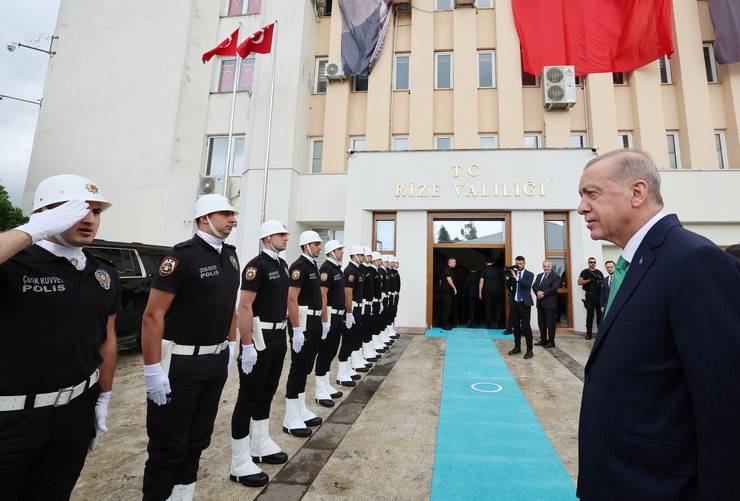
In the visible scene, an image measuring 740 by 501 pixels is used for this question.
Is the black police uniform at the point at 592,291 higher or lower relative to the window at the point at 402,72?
lower

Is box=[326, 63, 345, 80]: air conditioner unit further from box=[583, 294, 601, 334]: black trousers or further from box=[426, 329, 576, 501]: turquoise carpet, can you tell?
box=[426, 329, 576, 501]: turquoise carpet

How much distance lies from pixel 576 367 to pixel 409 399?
12.5ft

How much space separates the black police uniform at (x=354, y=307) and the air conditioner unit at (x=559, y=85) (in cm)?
1004

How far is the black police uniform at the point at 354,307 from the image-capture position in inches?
253

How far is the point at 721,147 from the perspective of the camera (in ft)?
42.3

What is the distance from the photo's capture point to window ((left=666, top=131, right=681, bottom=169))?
12.8 m

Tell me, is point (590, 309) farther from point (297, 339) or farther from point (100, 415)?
point (100, 415)

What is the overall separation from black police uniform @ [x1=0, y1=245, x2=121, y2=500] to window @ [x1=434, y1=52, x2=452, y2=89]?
1445 cm

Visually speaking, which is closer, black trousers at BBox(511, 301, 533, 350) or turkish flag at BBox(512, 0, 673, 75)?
black trousers at BBox(511, 301, 533, 350)

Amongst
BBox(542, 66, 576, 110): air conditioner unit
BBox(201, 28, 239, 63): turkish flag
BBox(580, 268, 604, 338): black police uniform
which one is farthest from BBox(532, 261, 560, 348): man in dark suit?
BBox(201, 28, 239, 63): turkish flag

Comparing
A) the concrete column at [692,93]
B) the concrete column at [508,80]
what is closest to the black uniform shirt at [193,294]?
the concrete column at [508,80]

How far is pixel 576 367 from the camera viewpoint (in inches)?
279

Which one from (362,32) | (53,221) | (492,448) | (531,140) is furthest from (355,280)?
(362,32)

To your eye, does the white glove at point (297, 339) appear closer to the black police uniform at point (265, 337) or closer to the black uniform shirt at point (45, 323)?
the black police uniform at point (265, 337)
